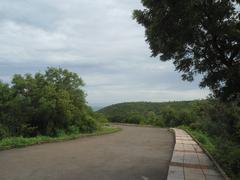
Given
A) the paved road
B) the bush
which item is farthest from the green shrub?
the paved road

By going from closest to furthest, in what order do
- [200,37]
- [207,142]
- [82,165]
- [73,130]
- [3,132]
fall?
[200,37], [82,165], [3,132], [207,142], [73,130]

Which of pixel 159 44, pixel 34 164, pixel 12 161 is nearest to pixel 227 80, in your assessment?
pixel 159 44

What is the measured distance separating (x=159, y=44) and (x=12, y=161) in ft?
21.5

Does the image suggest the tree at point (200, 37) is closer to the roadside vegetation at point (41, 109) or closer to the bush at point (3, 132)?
the roadside vegetation at point (41, 109)

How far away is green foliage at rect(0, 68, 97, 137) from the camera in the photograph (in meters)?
21.8

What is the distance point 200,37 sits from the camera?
34.5 feet

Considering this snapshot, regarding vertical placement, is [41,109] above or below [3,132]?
above

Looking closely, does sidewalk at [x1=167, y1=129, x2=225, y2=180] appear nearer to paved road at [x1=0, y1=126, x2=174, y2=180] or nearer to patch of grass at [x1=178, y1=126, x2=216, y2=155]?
paved road at [x1=0, y1=126, x2=174, y2=180]

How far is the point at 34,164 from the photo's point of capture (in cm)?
1183

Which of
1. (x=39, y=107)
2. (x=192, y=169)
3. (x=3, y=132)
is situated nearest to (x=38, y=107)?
(x=39, y=107)

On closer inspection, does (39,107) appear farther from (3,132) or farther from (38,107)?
(3,132)

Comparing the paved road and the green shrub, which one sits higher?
the green shrub

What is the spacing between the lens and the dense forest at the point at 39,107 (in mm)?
21766

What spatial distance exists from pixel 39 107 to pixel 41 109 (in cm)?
18
